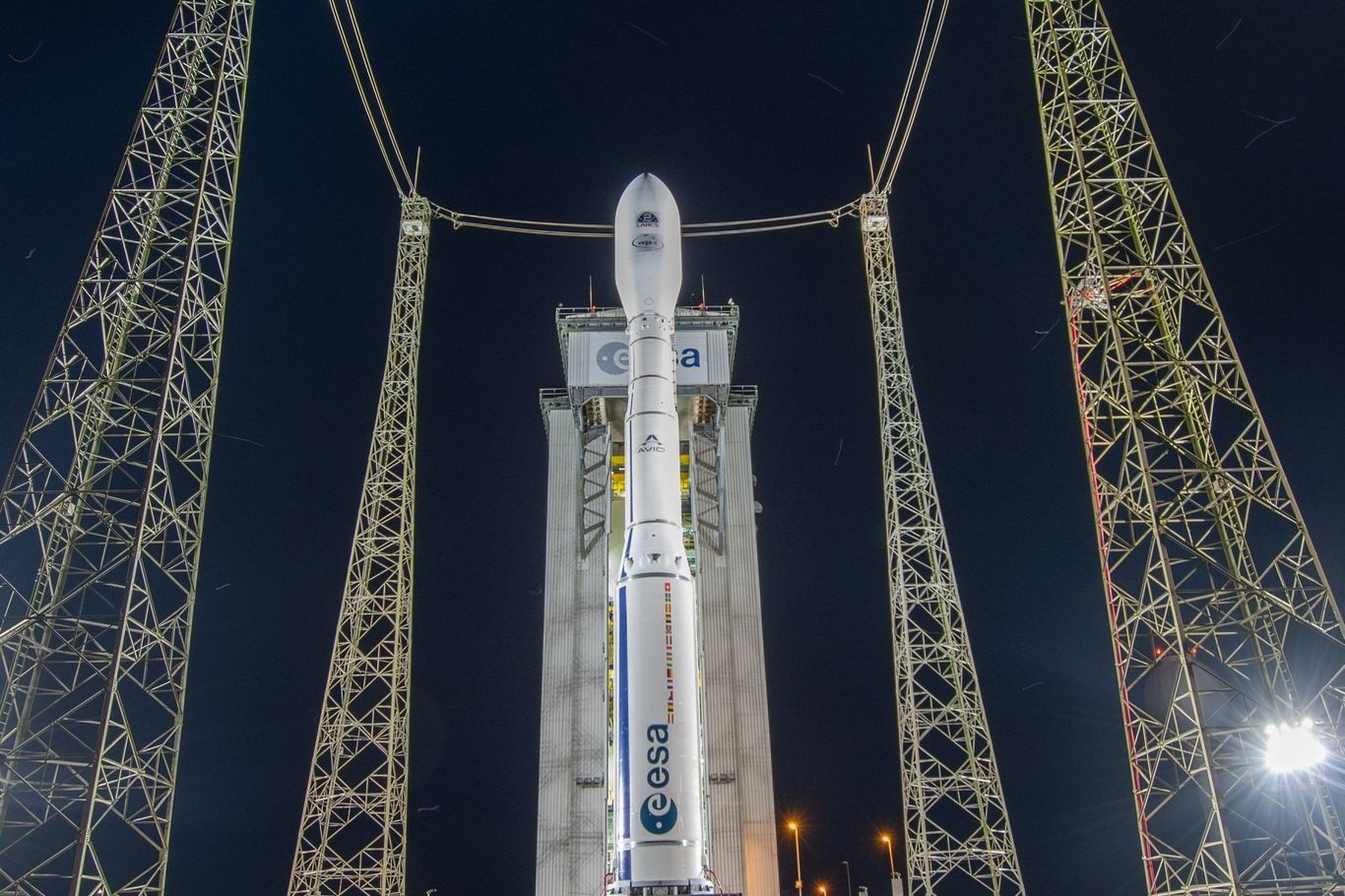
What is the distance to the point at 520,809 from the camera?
49.1 metres

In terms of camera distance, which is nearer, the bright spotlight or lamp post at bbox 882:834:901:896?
the bright spotlight

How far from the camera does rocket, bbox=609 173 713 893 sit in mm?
21625

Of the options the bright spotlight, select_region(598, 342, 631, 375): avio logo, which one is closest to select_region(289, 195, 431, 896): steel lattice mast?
select_region(598, 342, 631, 375): avio logo

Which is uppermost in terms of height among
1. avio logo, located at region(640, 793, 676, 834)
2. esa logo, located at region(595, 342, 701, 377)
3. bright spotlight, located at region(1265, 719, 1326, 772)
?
esa logo, located at region(595, 342, 701, 377)

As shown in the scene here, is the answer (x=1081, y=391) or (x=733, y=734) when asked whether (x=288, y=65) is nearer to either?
(x=733, y=734)

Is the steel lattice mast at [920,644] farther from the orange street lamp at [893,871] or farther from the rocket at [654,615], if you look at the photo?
the rocket at [654,615]

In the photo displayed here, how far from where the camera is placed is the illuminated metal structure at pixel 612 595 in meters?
34.8

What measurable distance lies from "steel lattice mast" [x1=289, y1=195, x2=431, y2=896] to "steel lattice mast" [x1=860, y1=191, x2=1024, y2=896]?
17.4 m

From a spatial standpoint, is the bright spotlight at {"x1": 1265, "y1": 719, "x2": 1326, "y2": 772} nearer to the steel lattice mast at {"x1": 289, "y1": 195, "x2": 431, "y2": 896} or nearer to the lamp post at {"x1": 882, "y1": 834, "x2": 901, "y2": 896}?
the lamp post at {"x1": 882, "y1": 834, "x2": 901, "y2": 896}

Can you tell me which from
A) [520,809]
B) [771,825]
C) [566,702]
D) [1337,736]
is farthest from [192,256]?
[520,809]

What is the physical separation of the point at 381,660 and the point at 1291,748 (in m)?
27.6

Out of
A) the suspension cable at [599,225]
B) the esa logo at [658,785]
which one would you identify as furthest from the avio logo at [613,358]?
the esa logo at [658,785]

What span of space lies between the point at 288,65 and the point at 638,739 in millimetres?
41177

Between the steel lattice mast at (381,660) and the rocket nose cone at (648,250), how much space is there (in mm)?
14910
